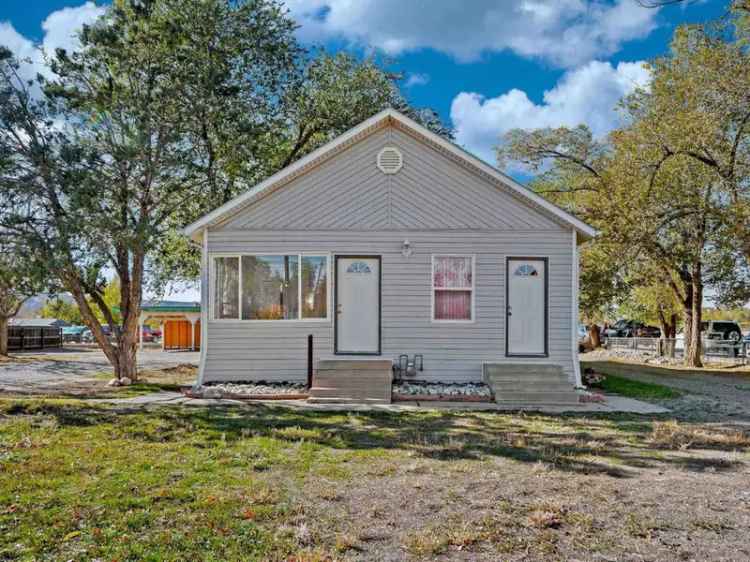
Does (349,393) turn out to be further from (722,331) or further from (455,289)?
(722,331)

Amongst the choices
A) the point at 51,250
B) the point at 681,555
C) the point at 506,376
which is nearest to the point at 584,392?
the point at 506,376

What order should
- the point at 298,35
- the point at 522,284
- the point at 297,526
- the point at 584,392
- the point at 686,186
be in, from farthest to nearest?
the point at 686,186, the point at 298,35, the point at 522,284, the point at 584,392, the point at 297,526

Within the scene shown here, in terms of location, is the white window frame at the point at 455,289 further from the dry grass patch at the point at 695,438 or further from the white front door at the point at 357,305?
the dry grass patch at the point at 695,438

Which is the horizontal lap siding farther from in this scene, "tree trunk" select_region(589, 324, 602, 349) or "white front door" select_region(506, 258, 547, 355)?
"tree trunk" select_region(589, 324, 602, 349)

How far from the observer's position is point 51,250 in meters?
11.5

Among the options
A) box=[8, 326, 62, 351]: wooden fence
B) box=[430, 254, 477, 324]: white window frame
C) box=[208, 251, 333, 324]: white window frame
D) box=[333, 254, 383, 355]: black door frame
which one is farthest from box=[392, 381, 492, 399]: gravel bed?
box=[8, 326, 62, 351]: wooden fence

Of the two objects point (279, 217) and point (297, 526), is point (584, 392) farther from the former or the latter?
point (297, 526)

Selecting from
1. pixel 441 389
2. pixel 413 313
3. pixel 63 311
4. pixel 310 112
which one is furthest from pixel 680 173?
pixel 63 311

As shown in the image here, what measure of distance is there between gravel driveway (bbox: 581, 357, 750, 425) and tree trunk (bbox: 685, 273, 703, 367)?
3.35m

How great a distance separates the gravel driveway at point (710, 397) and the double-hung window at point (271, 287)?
6.81 meters

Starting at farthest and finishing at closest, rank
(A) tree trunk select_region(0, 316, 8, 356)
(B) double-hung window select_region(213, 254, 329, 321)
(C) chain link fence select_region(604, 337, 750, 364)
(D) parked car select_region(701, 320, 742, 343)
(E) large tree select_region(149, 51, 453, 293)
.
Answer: (D) parked car select_region(701, 320, 742, 343), (A) tree trunk select_region(0, 316, 8, 356), (C) chain link fence select_region(604, 337, 750, 364), (E) large tree select_region(149, 51, 453, 293), (B) double-hung window select_region(213, 254, 329, 321)

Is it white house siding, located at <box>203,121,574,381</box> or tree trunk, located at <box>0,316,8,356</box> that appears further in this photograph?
tree trunk, located at <box>0,316,8,356</box>

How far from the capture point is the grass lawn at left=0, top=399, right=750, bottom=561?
3834 mm

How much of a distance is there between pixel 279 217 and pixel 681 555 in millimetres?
9645
